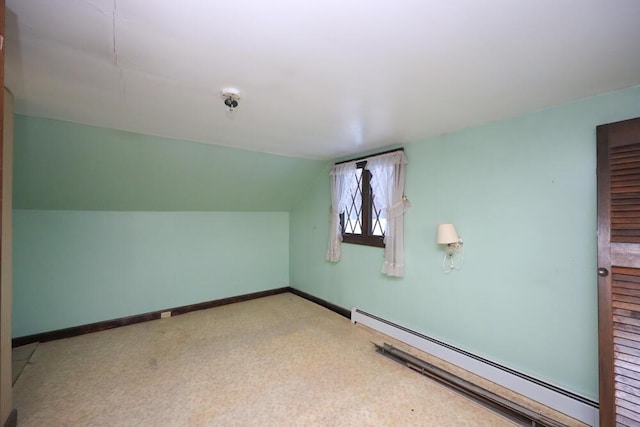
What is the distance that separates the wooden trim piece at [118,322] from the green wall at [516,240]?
2.44 meters

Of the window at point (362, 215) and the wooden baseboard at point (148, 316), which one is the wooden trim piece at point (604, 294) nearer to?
the window at point (362, 215)

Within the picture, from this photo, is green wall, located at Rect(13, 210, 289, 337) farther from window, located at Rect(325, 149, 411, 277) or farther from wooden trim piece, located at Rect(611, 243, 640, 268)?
wooden trim piece, located at Rect(611, 243, 640, 268)

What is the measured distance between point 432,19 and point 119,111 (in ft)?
7.39

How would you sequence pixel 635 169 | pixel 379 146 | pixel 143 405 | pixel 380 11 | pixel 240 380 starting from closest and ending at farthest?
pixel 380 11 < pixel 635 169 < pixel 143 405 < pixel 240 380 < pixel 379 146

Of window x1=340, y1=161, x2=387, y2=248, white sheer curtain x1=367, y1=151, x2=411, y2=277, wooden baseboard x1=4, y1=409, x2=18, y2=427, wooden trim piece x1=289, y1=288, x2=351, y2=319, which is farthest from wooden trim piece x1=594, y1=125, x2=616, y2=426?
wooden baseboard x1=4, y1=409, x2=18, y2=427

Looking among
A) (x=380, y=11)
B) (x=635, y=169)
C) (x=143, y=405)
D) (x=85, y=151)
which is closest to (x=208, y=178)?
(x=85, y=151)

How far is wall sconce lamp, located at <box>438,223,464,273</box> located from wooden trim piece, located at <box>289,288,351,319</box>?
1573 millimetres

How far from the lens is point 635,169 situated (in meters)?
1.62

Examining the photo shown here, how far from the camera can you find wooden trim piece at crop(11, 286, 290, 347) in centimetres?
296

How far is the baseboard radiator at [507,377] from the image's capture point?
187 centimetres

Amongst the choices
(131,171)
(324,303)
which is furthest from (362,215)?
(131,171)

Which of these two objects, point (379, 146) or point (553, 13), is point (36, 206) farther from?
point (553, 13)

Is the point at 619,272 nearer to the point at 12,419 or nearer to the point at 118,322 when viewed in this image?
the point at 12,419

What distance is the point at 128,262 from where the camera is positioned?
3.49 metres
